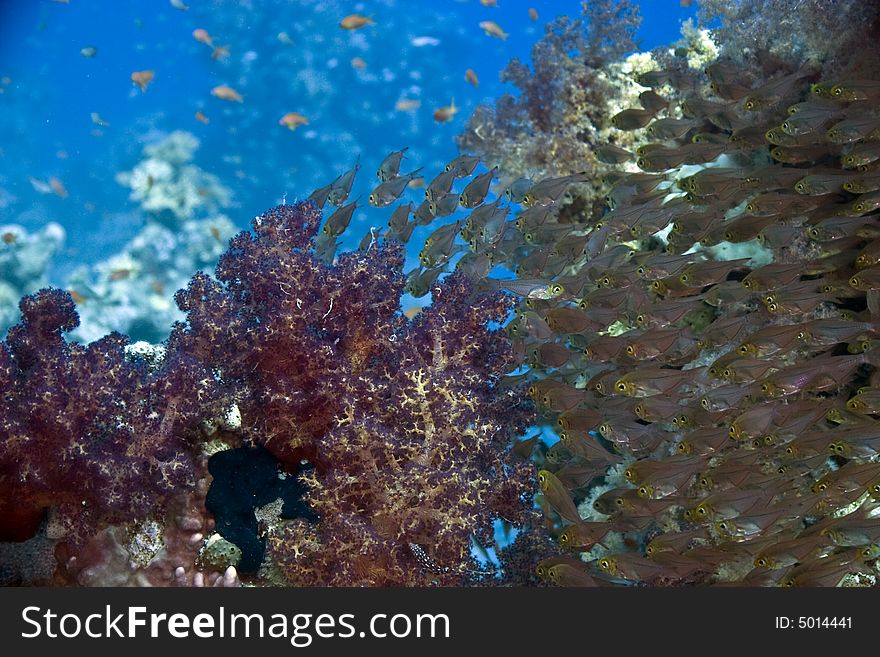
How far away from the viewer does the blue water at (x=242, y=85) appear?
60.6 feet

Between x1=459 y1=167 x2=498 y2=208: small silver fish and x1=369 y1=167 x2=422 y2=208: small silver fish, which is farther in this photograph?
x1=369 y1=167 x2=422 y2=208: small silver fish

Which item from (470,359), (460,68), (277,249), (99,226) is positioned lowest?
Answer: (470,359)

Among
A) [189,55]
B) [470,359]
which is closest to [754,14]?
[470,359]

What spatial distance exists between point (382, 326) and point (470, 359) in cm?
57

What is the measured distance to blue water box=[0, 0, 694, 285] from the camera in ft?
60.6

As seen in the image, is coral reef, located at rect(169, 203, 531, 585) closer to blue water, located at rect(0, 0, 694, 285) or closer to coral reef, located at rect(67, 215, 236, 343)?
coral reef, located at rect(67, 215, 236, 343)

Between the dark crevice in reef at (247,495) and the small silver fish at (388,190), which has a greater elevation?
the small silver fish at (388,190)

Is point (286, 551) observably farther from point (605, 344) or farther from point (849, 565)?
point (849, 565)

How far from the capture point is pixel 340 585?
2.98 metres

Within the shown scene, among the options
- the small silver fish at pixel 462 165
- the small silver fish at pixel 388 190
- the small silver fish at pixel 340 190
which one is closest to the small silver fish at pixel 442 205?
the small silver fish at pixel 462 165

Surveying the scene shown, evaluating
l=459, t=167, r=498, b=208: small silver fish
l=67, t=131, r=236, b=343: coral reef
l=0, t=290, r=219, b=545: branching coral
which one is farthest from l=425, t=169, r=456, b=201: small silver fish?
l=67, t=131, r=236, b=343: coral reef

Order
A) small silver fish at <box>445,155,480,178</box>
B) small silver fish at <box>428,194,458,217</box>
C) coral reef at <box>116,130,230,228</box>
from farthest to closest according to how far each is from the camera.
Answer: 1. coral reef at <box>116,130,230,228</box>
2. small silver fish at <box>445,155,480,178</box>
3. small silver fish at <box>428,194,458,217</box>

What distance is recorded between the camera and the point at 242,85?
19.8 m

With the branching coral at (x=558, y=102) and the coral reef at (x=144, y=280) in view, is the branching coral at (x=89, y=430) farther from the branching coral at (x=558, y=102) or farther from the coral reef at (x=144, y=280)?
the coral reef at (x=144, y=280)
